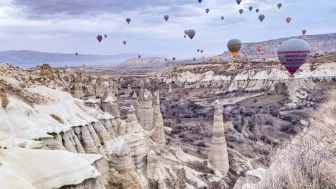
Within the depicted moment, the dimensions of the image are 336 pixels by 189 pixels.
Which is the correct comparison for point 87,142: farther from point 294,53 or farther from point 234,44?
point 234,44

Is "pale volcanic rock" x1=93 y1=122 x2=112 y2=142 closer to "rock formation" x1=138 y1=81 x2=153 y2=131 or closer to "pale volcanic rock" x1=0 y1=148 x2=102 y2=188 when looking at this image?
"pale volcanic rock" x1=0 y1=148 x2=102 y2=188

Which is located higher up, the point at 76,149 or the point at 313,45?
the point at 313,45

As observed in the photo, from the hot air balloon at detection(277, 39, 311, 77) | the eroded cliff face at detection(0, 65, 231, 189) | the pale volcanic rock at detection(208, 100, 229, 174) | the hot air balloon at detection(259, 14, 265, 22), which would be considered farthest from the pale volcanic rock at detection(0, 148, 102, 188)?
the hot air balloon at detection(259, 14, 265, 22)

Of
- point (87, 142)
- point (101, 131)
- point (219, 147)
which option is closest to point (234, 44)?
point (219, 147)

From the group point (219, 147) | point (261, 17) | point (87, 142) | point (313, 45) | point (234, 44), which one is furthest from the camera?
point (313, 45)

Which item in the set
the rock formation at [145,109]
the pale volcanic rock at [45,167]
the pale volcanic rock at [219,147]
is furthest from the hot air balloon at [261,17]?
the pale volcanic rock at [45,167]
